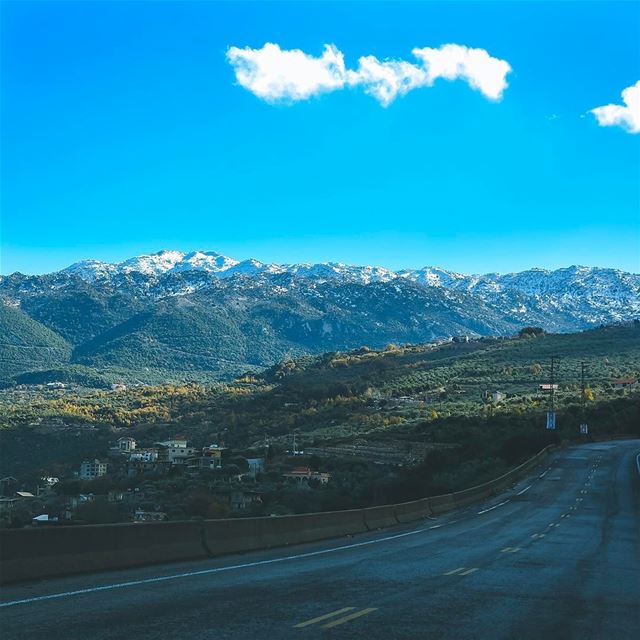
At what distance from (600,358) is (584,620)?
6372 inches

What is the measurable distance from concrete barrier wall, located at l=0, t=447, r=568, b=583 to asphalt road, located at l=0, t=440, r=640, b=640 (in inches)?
12.3

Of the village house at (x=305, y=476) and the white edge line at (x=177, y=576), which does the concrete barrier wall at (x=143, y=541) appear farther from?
the village house at (x=305, y=476)

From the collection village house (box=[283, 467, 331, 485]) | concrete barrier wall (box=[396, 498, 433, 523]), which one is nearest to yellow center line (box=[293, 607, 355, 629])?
concrete barrier wall (box=[396, 498, 433, 523])

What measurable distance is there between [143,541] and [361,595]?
3973 mm

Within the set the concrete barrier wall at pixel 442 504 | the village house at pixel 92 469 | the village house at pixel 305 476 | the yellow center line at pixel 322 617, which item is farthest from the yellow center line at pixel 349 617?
the village house at pixel 92 469

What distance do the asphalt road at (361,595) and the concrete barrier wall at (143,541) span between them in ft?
1.03

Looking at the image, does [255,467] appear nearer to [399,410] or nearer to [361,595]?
[399,410]

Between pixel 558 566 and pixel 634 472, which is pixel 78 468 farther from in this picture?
pixel 558 566

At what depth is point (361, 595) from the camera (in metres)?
11.0

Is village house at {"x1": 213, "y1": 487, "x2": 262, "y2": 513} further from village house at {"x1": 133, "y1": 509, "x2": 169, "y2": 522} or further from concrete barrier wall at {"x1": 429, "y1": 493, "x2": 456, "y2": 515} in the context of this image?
concrete barrier wall at {"x1": 429, "y1": 493, "x2": 456, "y2": 515}

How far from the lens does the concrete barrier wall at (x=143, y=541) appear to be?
10164mm

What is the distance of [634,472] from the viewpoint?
178 feet

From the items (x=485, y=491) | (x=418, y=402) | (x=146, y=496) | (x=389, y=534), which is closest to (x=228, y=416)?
(x=418, y=402)

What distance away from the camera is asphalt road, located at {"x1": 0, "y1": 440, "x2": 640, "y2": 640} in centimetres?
837
